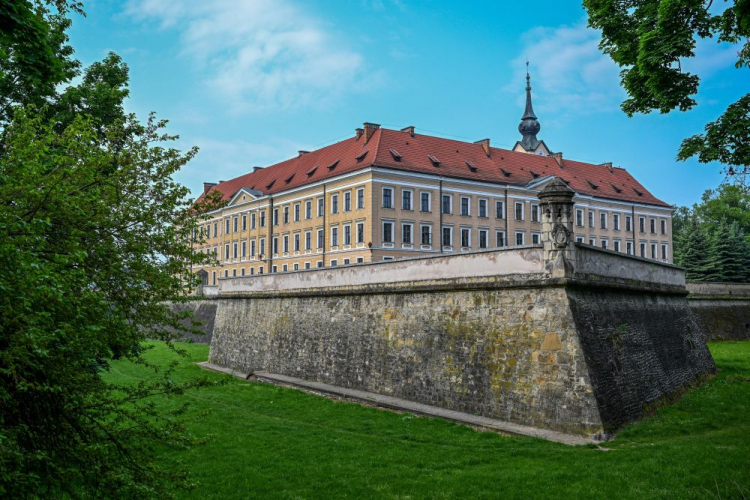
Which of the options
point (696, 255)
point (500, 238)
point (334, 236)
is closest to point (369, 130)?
point (334, 236)

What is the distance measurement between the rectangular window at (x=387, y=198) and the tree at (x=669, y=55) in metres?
32.0

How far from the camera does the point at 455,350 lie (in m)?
16.4

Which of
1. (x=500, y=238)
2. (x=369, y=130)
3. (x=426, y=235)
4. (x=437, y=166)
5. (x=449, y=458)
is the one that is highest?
(x=369, y=130)

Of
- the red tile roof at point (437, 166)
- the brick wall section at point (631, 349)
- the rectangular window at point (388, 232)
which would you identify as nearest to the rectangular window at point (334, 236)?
the red tile roof at point (437, 166)

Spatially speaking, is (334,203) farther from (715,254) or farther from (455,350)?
(455,350)

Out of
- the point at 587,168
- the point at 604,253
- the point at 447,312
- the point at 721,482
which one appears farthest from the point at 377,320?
the point at 587,168

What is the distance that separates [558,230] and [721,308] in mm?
26743

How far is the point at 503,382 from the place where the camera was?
14.9 m

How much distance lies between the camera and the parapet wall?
34.3m

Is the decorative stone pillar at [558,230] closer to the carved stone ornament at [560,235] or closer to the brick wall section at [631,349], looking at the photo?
the carved stone ornament at [560,235]

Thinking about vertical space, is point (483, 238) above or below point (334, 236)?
above

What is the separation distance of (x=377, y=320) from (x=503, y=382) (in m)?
5.75

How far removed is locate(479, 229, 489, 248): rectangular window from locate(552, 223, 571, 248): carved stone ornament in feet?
121

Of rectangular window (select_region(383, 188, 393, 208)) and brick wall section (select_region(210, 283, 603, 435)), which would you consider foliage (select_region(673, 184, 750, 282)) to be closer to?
rectangular window (select_region(383, 188, 393, 208))
